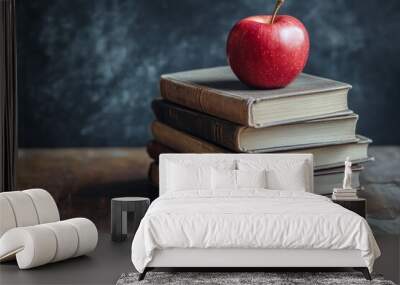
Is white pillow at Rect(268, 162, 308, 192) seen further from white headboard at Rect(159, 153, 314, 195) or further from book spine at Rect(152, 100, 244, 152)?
book spine at Rect(152, 100, 244, 152)

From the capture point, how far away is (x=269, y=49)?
5.07 meters

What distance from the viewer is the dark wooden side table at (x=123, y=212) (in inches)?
188

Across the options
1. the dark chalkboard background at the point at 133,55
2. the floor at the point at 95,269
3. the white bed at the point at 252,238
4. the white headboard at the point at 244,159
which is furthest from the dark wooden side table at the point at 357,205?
the dark chalkboard background at the point at 133,55

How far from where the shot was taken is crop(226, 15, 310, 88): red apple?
5070 mm

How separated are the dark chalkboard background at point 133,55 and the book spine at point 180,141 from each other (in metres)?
1.78

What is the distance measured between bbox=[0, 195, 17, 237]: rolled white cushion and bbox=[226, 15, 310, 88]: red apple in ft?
5.11

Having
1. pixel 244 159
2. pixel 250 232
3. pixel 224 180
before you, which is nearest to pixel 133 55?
pixel 244 159

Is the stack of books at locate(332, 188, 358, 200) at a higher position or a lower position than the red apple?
lower

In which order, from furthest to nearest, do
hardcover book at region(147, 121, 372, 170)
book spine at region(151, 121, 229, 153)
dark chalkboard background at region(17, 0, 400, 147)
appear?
dark chalkboard background at region(17, 0, 400, 147) → book spine at region(151, 121, 229, 153) → hardcover book at region(147, 121, 372, 170)

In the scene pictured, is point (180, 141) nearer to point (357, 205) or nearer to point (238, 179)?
point (238, 179)

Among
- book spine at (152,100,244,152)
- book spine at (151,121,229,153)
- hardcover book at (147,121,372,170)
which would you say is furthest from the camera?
book spine at (151,121,229,153)

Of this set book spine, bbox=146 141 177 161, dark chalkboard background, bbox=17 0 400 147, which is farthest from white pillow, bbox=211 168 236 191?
dark chalkboard background, bbox=17 0 400 147

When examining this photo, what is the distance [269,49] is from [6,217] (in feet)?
5.46

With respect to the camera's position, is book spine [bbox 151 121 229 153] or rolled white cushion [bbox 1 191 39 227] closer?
rolled white cushion [bbox 1 191 39 227]
